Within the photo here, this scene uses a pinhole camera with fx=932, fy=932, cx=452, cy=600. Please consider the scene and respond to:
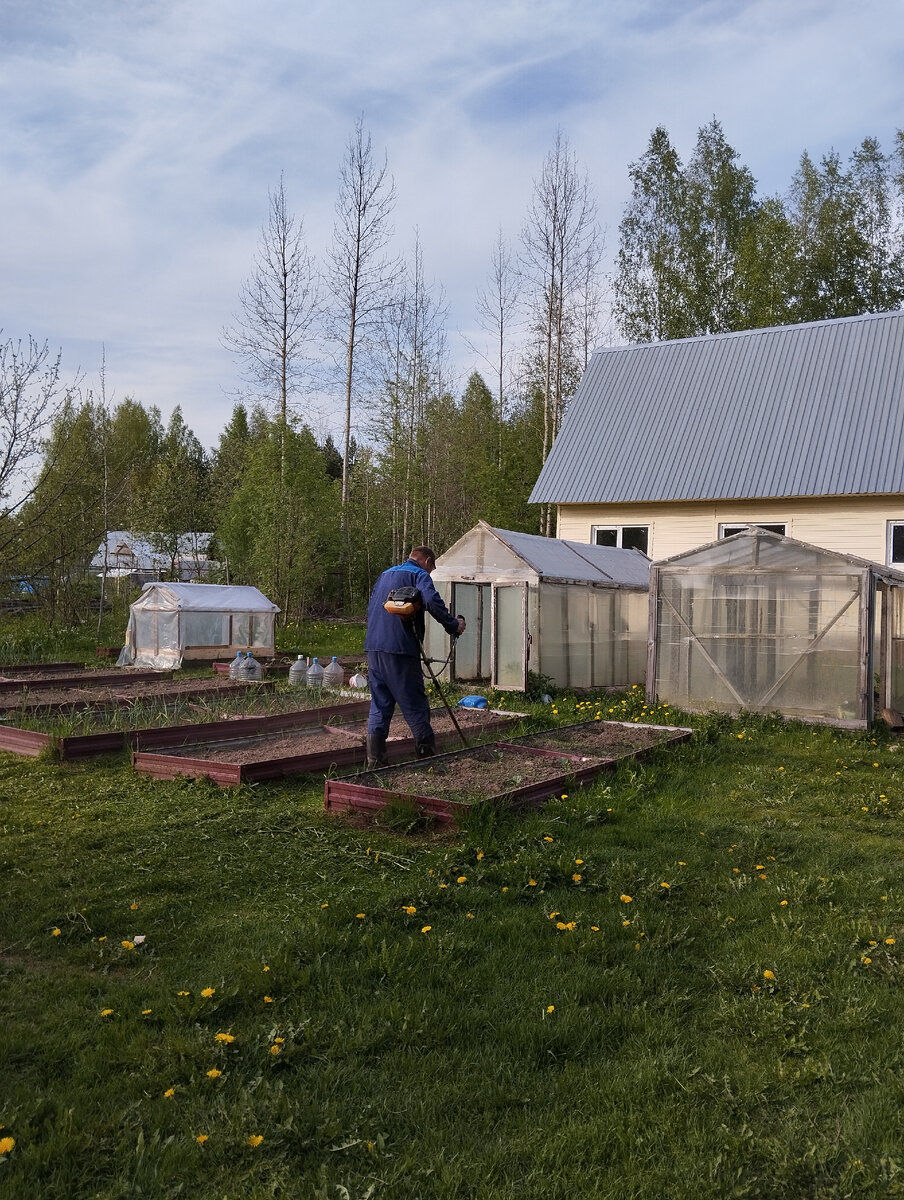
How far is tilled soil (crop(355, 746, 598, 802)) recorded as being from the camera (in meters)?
6.52

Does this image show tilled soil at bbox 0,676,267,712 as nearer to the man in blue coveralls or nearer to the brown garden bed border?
the brown garden bed border

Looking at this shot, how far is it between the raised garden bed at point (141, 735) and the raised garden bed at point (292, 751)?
139 millimetres

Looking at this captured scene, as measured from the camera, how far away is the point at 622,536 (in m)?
19.3

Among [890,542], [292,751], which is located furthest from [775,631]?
[890,542]

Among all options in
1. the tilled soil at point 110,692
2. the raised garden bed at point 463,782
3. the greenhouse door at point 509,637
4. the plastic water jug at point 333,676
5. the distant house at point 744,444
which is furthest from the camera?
the distant house at point 744,444

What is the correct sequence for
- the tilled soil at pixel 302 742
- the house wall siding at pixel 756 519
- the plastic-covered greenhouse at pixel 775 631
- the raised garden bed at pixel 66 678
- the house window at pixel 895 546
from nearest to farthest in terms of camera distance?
1. the tilled soil at pixel 302 742
2. the plastic-covered greenhouse at pixel 775 631
3. the raised garden bed at pixel 66 678
4. the house window at pixel 895 546
5. the house wall siding at pixel 756 519

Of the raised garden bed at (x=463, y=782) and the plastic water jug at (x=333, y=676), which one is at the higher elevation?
the plastic water jug at (x=333, y=676)

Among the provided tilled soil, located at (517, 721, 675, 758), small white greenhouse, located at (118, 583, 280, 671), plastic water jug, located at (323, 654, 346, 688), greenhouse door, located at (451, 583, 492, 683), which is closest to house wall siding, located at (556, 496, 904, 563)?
greenhouse door, located at (451, 583, 492, 683)

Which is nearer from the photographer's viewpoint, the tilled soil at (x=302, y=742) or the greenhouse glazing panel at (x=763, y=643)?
the tilled soil at (x=302, y=742)

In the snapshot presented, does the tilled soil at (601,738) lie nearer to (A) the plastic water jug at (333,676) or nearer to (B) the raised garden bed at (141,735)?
(B) the raised garden bed at (141,735)

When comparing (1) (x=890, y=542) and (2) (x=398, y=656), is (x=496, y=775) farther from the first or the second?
(1) (x=890, y=542)

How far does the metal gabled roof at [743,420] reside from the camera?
17.1 metres

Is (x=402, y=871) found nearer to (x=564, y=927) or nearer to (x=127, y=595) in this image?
(x=564, y=927)

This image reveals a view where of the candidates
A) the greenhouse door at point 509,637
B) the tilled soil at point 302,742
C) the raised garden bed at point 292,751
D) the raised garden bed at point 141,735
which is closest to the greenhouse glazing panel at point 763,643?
the greenhouse door at point 509,637
